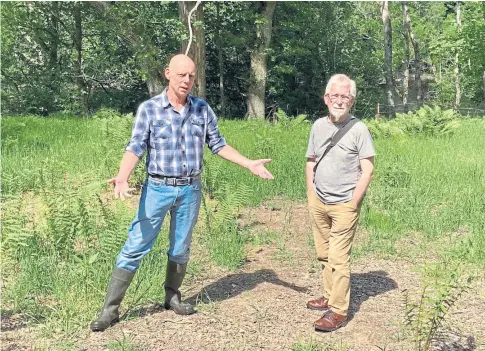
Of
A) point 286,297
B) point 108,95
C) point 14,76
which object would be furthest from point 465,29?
point 286,297

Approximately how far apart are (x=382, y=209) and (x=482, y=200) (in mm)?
1418

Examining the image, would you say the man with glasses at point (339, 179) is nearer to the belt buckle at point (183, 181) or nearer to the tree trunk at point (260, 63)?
the belt buckle at point (183, 181)

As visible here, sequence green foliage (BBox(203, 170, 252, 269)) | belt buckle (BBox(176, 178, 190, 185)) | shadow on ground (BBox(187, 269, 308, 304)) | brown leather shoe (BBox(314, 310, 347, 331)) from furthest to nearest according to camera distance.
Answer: green foliage (BBox(203, 170, 252, 269)), shadow on ground (BBox(187, 269, 308, 304)), brown leather shoe (BBox(314, 310, 347, 331)), belt buckle (BBox(176, 178, 190, 185))

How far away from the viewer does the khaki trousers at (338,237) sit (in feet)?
15.6

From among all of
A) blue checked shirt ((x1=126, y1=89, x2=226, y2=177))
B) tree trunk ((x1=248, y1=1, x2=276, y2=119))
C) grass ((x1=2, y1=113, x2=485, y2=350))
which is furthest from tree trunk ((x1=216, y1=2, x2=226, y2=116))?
blue checked shirt ((x1=126, y1=89, x2=226, y2=177))

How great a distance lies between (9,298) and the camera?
5.23m

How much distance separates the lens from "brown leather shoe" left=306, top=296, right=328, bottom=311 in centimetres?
521

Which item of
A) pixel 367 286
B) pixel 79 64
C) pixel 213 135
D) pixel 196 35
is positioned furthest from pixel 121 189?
pixel 79 64

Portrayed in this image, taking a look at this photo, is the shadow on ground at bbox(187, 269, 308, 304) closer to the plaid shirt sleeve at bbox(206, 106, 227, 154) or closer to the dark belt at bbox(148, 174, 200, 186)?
the dark belt at bbox(148, 174, 200, 186)

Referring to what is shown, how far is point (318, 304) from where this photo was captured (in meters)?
5.21

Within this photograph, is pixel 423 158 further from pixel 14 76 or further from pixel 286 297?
pixel 14 76

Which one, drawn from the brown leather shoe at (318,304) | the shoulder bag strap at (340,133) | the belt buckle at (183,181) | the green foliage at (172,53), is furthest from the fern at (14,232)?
the green foliage at (172,53)

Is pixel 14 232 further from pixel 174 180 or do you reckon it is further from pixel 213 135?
pixel 213 135

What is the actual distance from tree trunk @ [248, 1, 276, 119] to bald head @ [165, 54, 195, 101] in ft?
65.7
